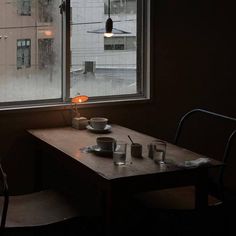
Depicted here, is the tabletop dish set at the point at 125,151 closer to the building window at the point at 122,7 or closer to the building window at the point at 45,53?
the building window at the point at 45,53

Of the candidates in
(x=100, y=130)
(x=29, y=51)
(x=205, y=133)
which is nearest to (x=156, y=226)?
(x=100, y=130)

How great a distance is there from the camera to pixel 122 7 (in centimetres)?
396

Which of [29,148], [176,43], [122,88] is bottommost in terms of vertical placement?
[29,148]

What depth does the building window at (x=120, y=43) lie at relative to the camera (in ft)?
13.0

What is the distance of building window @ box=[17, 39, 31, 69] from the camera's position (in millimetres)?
3639

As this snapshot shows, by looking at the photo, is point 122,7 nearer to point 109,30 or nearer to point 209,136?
point 109,30

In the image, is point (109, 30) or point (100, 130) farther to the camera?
point (109, 30)

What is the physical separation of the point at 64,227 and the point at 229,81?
1755mm

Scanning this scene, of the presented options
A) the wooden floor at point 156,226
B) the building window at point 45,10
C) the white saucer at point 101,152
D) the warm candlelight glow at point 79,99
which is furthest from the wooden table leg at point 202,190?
the building window at point 45,10

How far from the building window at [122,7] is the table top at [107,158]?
2.72ft

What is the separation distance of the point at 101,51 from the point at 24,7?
0.64 meters

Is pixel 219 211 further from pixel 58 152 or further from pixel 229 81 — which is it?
pixel 58 152

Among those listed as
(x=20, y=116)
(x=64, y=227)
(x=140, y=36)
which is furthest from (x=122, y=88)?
(x=64, y=227)

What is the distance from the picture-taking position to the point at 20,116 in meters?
3.61
